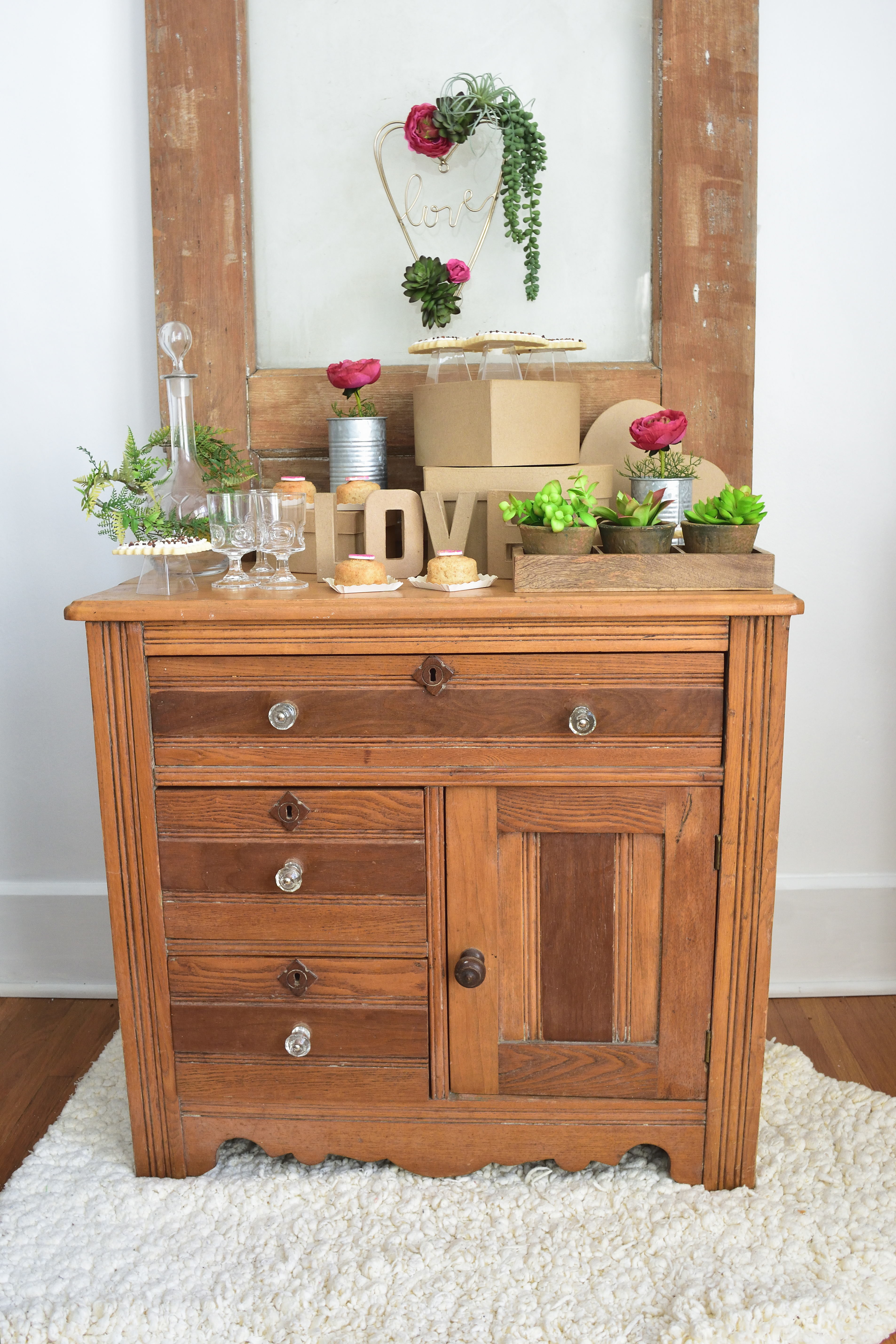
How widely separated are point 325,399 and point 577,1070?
124cm

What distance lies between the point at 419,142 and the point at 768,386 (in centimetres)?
79

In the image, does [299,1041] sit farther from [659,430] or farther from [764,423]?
[764,423]

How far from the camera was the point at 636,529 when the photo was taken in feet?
4.72

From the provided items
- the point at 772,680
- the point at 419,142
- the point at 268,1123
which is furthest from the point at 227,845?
the point at 419,142

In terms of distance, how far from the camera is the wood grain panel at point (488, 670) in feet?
4.64

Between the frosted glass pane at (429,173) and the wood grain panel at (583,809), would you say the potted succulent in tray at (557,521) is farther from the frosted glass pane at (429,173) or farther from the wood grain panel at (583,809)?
the frosted glass pane at (429,173)

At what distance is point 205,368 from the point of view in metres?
1.86

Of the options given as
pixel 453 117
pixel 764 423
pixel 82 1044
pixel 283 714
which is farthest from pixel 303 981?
pixel 453 117

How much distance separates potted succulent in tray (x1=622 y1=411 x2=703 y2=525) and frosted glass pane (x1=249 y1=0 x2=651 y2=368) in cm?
33

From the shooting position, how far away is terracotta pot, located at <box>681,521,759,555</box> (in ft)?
4.67

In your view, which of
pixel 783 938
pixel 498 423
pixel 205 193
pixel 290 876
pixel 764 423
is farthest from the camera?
pixel 783 938

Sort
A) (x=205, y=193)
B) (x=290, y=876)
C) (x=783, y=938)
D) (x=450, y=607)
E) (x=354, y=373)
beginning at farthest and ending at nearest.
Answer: (x=783, y=938) → (x=205, y=193) → (x=354, y=373) → (x=290, y=876) → (x=450, y=607)

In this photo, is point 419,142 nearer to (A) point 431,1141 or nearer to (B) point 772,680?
(B) point 772,680

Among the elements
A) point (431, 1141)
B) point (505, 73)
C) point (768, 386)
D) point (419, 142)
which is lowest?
point (431, 1141)
